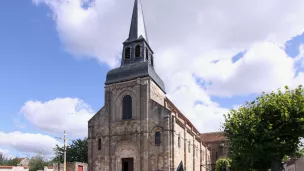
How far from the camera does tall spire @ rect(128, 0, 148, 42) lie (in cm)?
3409

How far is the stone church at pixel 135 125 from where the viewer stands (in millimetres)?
28312

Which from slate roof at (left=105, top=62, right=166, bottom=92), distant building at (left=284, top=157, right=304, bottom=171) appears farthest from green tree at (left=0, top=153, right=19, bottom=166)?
distant building at (left=284, top=157, right=304, bottom=171)

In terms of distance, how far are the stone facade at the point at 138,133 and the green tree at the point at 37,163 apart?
2795 cm

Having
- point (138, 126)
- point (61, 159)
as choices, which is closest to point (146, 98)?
point (138, 126)

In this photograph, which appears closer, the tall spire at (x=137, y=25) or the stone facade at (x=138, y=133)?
the stone facade at (x=138, y=133)

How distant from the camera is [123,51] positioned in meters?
33.8

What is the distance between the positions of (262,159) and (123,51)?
19249 mm

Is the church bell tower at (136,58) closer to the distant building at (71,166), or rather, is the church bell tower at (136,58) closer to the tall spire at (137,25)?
the tall spire at (137,25)

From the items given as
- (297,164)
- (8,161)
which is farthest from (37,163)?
(297,164)

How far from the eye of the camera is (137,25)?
34688 millimetres

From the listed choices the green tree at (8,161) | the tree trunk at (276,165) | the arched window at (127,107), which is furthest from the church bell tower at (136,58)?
the green tree at (8,161)

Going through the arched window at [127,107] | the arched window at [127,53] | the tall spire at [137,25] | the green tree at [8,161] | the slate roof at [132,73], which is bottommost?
the green tree at [8,161]

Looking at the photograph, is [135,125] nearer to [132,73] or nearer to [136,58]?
[132,73]

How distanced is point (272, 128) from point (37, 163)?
155 ft
